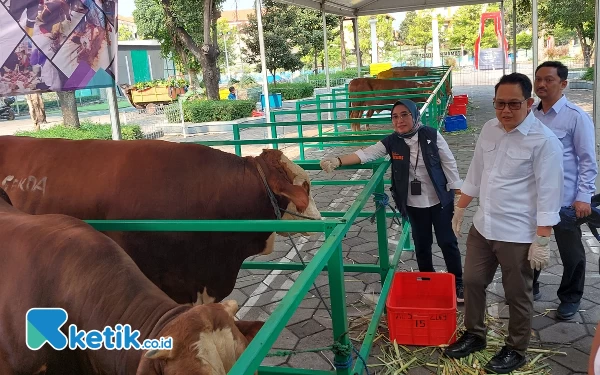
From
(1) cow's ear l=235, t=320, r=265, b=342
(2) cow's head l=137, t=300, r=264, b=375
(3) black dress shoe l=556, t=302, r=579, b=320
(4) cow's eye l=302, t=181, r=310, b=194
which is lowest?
(3) black dress shoe l=556, t=302, r=579, b=320

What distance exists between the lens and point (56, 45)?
3869 mm

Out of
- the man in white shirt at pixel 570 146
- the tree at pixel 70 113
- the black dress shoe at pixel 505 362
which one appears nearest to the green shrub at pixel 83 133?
the tree at pixel 70 113

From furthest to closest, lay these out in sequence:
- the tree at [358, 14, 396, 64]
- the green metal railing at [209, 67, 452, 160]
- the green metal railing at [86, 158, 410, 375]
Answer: the tree at [358, 14, 396, 64], the green metal railing at [209, 67, 452, 160], the green metal railing at [86, 158, 410, 375]

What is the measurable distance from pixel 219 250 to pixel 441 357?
1478 mm

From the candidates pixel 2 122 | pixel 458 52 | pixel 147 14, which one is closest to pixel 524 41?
pixel 458 52

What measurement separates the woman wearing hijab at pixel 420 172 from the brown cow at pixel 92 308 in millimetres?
2044

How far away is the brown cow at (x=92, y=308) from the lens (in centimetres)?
149

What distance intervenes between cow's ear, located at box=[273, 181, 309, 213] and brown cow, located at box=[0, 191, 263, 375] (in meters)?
1.34

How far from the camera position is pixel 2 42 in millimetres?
3564

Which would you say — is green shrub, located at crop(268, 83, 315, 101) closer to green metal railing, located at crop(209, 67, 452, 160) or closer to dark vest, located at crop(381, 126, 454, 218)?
green metal railing, located at crop(209, 67, 452, 160)

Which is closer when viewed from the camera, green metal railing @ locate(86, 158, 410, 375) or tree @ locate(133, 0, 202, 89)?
green metal railing @ locate(86, 158, 410, 375)

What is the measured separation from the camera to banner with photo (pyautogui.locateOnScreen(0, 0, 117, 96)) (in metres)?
3.62

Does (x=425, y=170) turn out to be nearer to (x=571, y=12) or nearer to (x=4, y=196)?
(x=4, y=196)

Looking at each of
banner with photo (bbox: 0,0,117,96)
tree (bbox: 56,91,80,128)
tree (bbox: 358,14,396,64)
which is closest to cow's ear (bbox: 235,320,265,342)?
banner with photo (bbox: 0,0,117,96)
